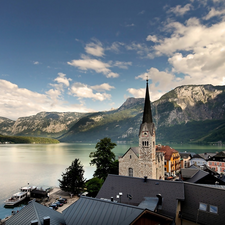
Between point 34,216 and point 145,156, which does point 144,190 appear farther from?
point 145,156

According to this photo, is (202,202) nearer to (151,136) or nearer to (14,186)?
(151,136)

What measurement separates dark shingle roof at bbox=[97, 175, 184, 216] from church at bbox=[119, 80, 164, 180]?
1344 centimetres

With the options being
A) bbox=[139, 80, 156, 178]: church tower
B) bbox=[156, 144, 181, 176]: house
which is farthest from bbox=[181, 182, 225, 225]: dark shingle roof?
bbox=[156, 144, 181, 176]: house

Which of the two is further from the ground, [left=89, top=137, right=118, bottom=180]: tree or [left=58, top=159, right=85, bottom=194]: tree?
[left=89, top=137, right=118, bottom=180]: tree

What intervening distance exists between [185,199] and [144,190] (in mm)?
3511

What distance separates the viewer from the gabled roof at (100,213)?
27.9 ft

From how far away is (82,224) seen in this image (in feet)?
29.2

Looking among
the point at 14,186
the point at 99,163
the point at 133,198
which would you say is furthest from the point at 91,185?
the point at 14,186

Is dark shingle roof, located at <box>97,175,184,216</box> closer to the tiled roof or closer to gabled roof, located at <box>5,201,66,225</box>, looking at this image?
gabled roof, located at <box>5,201,66,225</box>

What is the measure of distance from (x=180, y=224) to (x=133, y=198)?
A: 4.24 metres

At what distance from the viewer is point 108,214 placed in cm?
891

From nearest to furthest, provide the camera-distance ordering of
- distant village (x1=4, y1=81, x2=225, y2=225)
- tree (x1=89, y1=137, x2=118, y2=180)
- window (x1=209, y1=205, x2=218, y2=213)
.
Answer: distant village (x1=4, y1=81, x2=225, y2=225) → window (x1=209, y1=205, x2=218, y2=213) → tree (x1=89, y1=137, x2=118, y2=180)

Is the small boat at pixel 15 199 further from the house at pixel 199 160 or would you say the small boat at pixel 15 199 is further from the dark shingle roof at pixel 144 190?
the house at pixel 199 160

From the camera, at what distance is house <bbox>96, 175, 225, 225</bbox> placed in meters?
12.5
